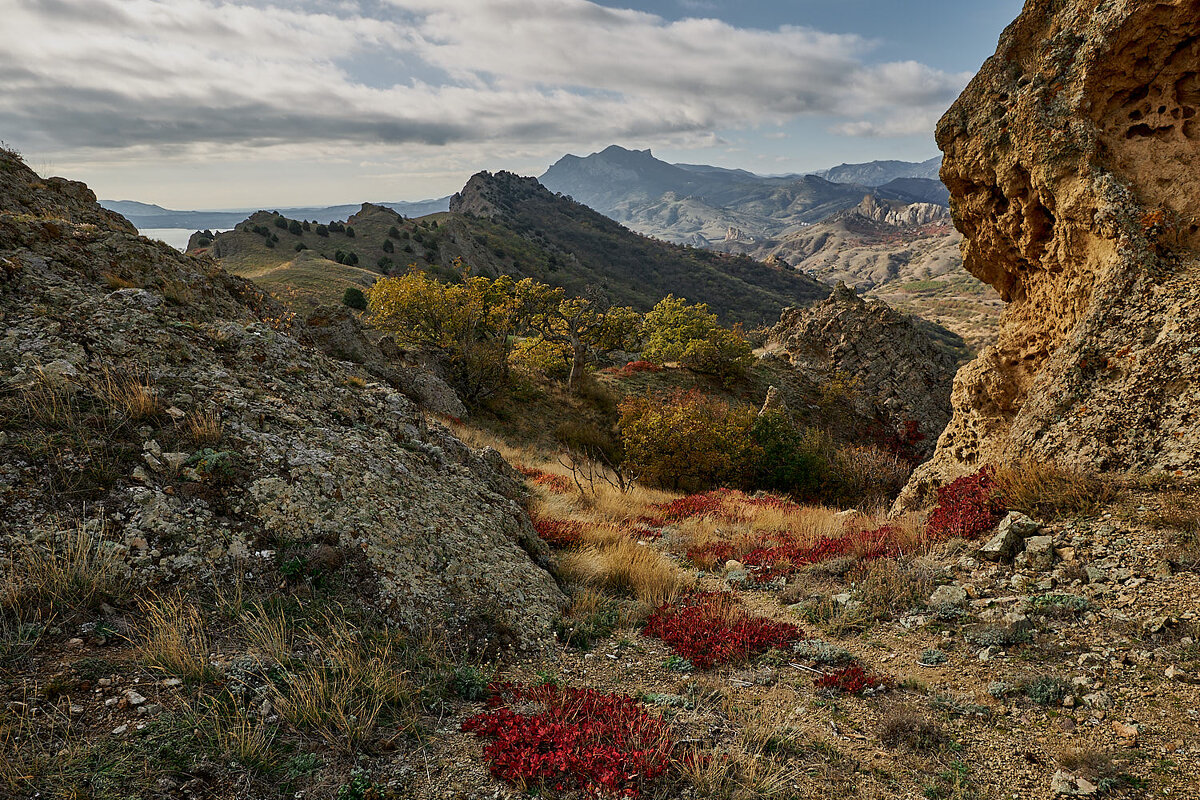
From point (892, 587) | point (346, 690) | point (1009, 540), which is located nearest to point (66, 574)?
point (346, 690)

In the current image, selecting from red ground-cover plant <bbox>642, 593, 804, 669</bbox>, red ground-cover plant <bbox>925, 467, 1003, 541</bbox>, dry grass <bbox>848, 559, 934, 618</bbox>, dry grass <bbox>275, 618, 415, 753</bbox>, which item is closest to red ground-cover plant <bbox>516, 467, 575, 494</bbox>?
red ground-cover plant <bbox>642, 593, 804, 669</bbox>

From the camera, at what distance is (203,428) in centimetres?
Result: 566

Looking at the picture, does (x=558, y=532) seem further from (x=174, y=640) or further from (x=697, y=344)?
(x=697, y=344)

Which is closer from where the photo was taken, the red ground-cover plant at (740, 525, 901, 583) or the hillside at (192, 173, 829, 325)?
the red ground-cover plant at (740, 525, 901, 583)

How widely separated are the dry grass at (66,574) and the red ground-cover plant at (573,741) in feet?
9.98

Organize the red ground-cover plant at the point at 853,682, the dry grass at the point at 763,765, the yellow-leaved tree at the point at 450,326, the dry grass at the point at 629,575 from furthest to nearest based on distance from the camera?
the yellow-leaved tree at the point at 450,326, the dry grass at the point at 629,575, the red ground-cover plant at the point at 853,682, the dry grass at the point at 763,765

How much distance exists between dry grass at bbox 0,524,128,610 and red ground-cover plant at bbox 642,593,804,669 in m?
5.09

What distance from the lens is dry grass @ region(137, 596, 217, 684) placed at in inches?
152

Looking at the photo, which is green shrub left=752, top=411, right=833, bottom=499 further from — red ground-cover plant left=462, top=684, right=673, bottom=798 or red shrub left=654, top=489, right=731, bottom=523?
red ground-cover plant left=462, top=684, right=673, bottom=798

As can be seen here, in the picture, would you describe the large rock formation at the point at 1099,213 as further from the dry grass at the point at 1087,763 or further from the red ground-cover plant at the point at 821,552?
the dry grass at the point at 1087,763

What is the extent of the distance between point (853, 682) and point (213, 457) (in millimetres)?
6707

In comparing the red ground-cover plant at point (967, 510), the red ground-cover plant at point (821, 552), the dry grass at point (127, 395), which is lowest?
the red ground-cover plant at point (821, 552)

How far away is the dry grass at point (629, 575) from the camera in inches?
296

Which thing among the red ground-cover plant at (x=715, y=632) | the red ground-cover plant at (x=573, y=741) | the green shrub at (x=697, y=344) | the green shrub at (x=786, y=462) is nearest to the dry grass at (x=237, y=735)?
the red ground-cover plant at (x=573, y=741)
